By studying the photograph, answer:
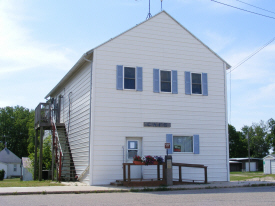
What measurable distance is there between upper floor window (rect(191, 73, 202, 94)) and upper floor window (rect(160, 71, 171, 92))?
1.46 meters

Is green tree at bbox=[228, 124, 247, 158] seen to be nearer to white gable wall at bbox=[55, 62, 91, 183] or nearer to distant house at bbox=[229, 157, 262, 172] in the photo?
distant house at bbox=[229, 157, 262, 172]

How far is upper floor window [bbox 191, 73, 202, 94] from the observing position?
19984 millimetres

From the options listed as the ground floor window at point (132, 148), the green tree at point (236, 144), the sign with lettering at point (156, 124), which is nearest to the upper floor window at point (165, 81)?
the sign with lettering at point (156, 124)

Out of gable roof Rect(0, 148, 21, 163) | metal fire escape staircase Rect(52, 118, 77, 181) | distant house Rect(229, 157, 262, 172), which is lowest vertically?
distant house Rect(229, 157, 262, 172)

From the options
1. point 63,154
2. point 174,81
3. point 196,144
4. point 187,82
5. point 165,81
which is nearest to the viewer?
point 196,144

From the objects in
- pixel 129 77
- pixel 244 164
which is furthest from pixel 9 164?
pixel 129 77

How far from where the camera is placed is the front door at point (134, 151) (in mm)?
18062

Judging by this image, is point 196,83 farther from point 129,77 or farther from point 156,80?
point 129,77

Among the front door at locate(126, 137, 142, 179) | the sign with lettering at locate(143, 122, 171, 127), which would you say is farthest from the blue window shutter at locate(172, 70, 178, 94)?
the front door at locate(126, 137, 142, 179)

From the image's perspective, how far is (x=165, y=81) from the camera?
19.4 m

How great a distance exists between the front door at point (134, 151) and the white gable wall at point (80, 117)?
2.03 m

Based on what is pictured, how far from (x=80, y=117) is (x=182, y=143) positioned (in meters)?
5.68

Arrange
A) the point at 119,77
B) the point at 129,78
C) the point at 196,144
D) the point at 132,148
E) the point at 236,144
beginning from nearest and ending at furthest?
the point at 132,148 → the point at 119,77 → the point at 129,78 → the point at 196,144 → the point at 236,144

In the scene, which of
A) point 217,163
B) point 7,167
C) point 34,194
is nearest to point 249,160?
point 7,167
